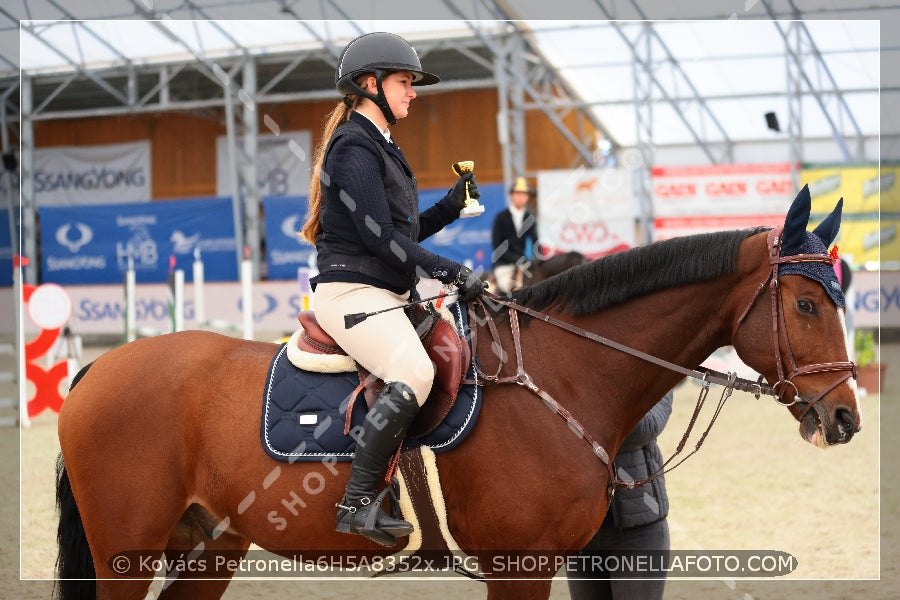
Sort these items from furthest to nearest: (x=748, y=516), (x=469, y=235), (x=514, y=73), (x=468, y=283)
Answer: (x=469, y=235), (x=514, y=73), (x=748, y=516), (x=468, y=283)

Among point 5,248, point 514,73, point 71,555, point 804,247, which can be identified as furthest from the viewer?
point 5,248

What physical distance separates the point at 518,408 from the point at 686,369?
52 centimetres

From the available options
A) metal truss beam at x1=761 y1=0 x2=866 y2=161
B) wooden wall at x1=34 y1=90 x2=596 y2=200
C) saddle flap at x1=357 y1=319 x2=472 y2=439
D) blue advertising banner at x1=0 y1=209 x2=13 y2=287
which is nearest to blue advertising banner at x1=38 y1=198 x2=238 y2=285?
blue advertising banner at x1=0 y1=209 x2=13 y2=287

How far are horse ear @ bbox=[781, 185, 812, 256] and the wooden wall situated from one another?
1830cm

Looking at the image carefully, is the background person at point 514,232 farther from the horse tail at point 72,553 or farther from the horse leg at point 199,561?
the horse tail at point 72,553

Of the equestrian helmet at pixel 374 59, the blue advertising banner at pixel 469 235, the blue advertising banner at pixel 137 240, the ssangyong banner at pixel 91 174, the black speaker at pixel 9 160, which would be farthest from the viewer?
the ssangyong banner at pixel 91 174

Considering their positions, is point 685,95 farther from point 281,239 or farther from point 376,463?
point 376,463

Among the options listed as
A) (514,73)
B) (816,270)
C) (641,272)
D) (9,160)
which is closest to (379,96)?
(641,272)

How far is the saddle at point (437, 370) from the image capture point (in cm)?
260

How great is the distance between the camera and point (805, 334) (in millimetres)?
2385

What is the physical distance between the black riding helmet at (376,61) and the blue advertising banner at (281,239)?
623 inches

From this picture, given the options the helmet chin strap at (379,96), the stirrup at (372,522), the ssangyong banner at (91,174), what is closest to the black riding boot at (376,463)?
the stirrup at (372,522)

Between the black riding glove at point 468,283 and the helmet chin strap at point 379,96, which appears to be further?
the helmet chin strap at point 379,96

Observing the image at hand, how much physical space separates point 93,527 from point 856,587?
3779 mm
